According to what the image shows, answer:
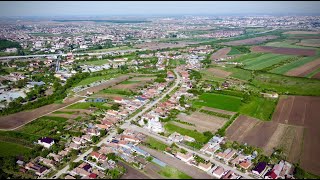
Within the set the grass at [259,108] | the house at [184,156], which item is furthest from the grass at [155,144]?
the grass at [259,108]

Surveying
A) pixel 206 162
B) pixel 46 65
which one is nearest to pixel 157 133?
pixel 206 162

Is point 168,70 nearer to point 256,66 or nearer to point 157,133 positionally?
point 256,66

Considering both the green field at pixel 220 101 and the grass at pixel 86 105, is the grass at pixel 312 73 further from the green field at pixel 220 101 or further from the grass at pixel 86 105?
the grass at pixel 86 105


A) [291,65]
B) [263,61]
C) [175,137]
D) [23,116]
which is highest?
[263,61]

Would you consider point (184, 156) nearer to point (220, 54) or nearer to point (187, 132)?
point (187, 132)

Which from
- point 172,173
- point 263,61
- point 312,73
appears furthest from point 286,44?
point 172,173

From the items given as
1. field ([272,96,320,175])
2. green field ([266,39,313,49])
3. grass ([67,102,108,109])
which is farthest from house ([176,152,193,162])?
green field ([266,39,313,49])

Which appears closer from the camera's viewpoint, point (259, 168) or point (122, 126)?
point (259, 168)

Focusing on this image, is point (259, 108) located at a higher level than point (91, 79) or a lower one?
lower
